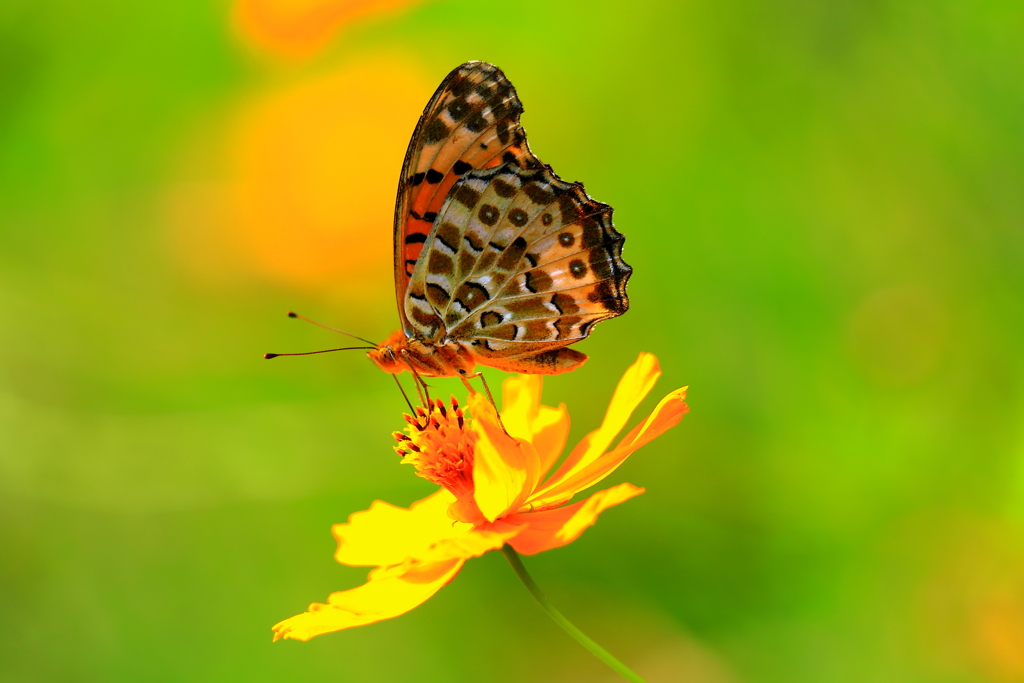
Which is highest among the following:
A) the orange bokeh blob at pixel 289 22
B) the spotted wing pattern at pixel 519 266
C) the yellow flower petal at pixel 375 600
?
the orange bokeh blob at pixel 289 22

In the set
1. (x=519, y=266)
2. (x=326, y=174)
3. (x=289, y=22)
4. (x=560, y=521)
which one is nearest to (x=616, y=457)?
(x=560, y=521)

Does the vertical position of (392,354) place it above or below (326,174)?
below

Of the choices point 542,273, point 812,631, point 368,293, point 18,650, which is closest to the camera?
point 542,273

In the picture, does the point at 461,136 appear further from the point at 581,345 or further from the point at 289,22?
the point at 289,22

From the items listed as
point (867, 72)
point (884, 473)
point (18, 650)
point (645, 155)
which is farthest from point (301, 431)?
point (867, 72)

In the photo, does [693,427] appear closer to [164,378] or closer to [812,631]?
[812,631]

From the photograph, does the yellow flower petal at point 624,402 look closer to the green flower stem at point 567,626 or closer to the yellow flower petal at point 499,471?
the yellow flower petal at point 499,471

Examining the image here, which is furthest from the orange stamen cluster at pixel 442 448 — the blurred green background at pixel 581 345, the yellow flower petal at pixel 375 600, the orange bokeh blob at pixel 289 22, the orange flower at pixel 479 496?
the orange bokeh blob at pixel 289 22
